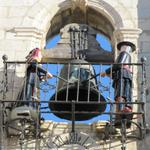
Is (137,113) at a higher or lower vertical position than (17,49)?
lower

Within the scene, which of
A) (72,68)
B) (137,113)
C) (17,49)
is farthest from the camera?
(17,49)

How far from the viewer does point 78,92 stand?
995 cm

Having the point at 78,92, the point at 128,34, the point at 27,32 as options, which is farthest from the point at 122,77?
the point at 27,32

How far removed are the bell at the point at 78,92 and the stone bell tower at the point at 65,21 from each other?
3.13 ft

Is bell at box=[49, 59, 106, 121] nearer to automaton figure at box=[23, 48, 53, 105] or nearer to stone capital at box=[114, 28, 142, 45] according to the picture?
automaton figure at box=[23, 48, 53, 105]

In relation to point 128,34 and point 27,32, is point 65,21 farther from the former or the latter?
point 128,34

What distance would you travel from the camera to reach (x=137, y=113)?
9.59 metres

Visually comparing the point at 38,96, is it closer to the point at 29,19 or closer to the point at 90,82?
the point at 90,82

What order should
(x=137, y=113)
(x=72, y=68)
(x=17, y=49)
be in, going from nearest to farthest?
1. (x=137, y=113)
2. (x=72, y=68)
3. (x=17, y=49)

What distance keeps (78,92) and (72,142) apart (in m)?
0.60

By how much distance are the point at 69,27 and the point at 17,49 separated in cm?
87

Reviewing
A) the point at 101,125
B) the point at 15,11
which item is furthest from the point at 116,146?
the point at 15,11

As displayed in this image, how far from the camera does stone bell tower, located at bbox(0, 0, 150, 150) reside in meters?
11.4

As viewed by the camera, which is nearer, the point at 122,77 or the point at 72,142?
the point at 72,142
